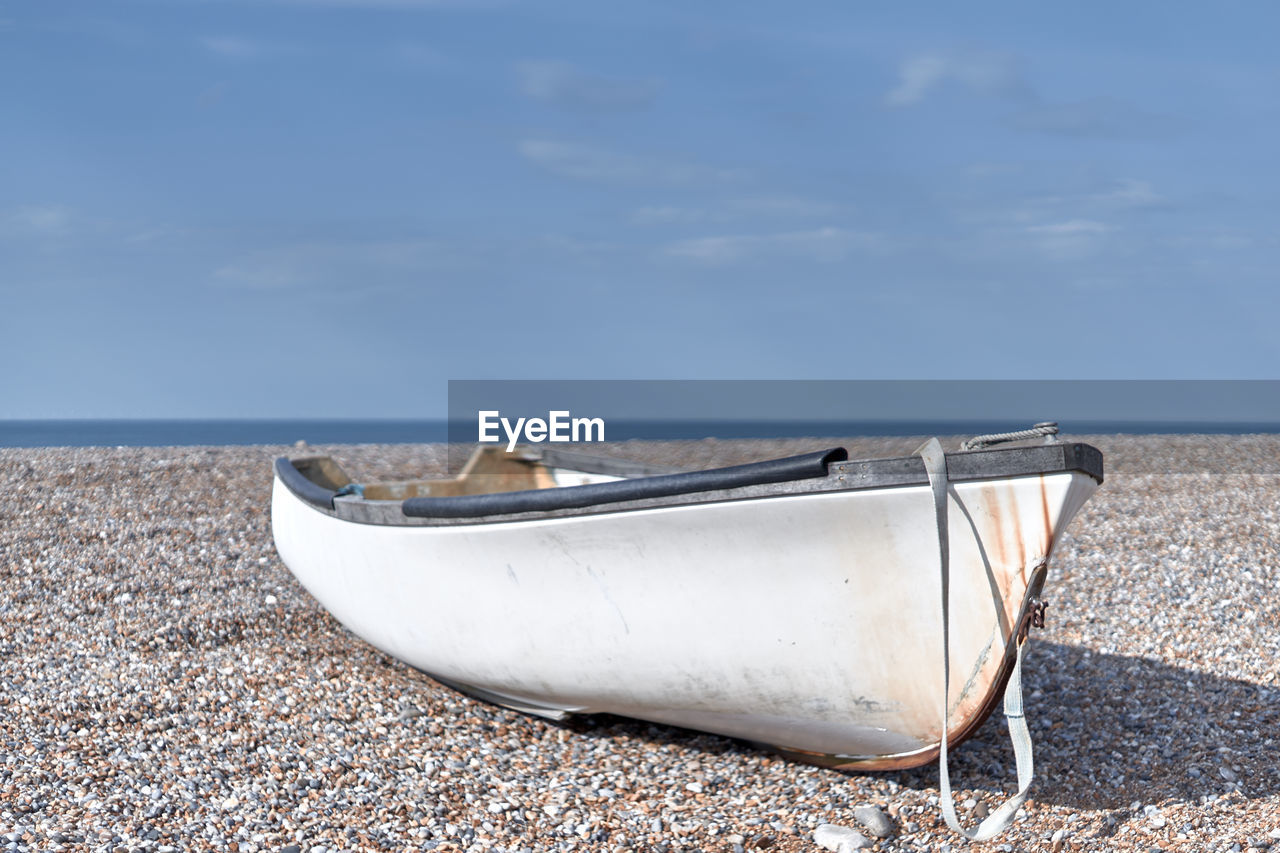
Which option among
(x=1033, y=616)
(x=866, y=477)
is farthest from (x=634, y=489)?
(x=1033, y=616)

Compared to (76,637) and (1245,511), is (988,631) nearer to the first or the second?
(76,637)

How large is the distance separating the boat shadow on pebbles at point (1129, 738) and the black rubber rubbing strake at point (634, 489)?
1.70 metres

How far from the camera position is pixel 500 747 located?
191 inches

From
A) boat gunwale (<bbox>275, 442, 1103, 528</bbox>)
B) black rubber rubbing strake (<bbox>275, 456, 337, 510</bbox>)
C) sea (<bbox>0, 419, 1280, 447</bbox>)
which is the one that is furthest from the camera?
sea (<bbox>0, 419, 1280, 447</bbox>)

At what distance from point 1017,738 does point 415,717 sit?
9.36 feet

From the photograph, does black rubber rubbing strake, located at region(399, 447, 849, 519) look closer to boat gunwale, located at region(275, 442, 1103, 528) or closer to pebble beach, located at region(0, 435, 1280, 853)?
boat gunwale, located at region(275, 442, 1103, 528)

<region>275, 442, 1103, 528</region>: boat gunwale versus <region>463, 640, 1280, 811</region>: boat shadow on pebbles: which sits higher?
<region>275, 442, 1103, 528</region>: boat gunwale

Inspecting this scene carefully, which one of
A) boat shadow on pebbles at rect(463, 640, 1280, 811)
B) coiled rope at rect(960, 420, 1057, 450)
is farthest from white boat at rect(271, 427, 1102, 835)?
boat shadow on pebbles at rect(463, 640, 1280, 811)

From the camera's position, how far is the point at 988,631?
359cm

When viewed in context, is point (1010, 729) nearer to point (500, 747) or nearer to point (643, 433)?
point (500, 747)

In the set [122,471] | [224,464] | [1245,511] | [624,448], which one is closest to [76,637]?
[122,471]
